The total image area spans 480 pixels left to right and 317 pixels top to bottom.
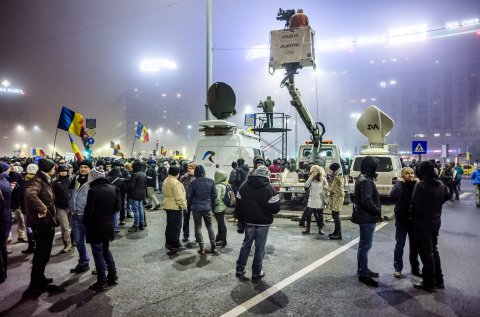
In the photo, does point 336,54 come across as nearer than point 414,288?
No

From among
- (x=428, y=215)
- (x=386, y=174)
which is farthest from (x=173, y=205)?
(x=386, y=174)

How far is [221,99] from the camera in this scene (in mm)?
12375

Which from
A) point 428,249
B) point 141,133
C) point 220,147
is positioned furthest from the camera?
point 141,133

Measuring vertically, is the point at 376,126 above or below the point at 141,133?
below

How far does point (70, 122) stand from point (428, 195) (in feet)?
35.7

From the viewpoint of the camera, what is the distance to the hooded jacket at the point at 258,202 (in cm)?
529

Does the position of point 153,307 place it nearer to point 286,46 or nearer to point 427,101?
point 286,46

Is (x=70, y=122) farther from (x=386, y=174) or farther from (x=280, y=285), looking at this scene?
(x=386, y=174)

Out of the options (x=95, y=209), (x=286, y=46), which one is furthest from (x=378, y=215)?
(x=286, y=46)

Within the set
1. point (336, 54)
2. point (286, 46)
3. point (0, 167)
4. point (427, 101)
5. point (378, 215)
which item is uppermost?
point (336, 54)

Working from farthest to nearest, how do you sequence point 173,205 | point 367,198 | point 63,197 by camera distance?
point 173,205, point 63,197, point 367,198

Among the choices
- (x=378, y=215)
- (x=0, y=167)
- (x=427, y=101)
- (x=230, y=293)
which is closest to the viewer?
(x=230, y=293)

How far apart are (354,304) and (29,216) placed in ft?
16.0

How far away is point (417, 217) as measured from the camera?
16.5ft
